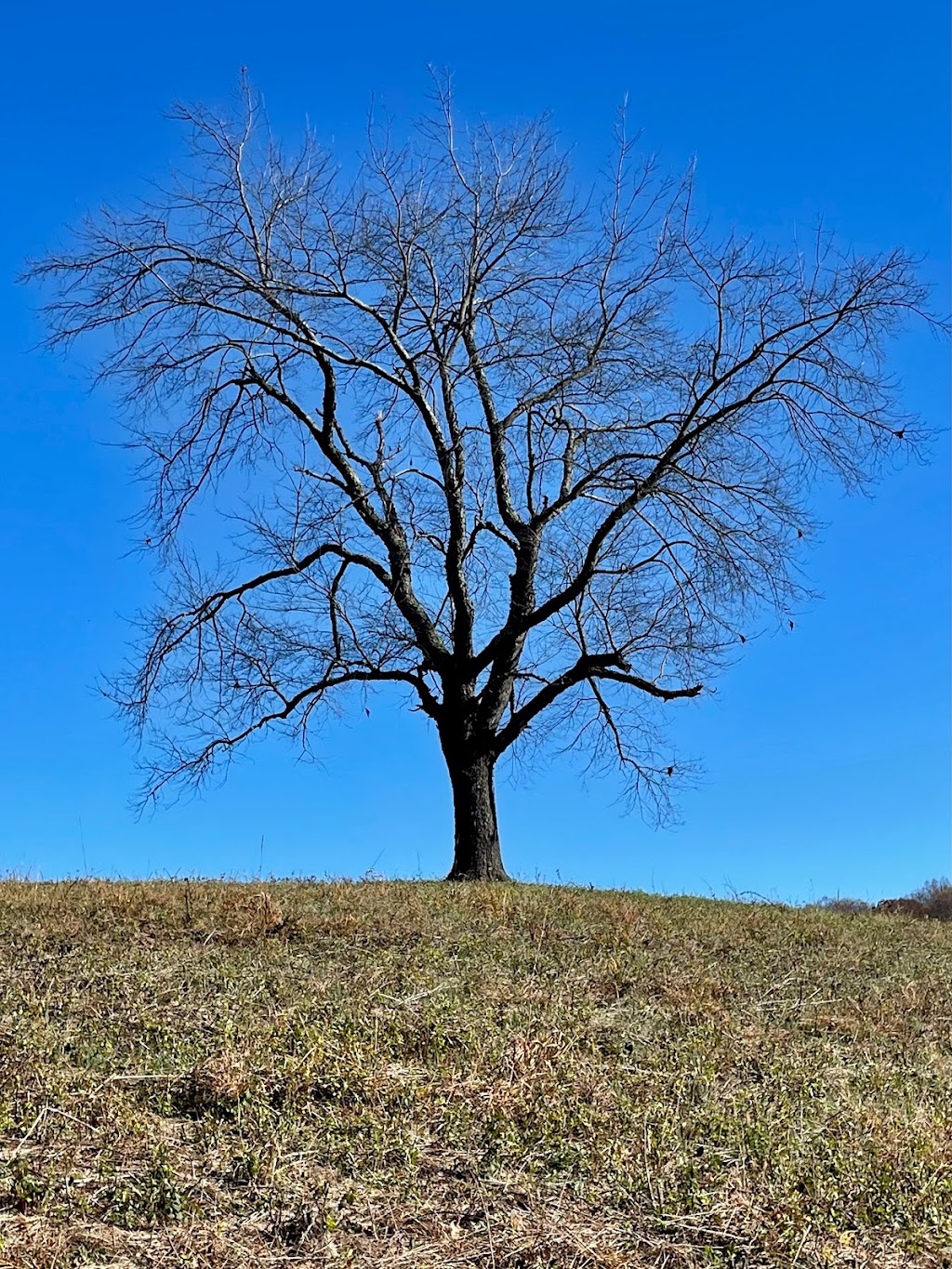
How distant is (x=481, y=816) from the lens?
1398 cm

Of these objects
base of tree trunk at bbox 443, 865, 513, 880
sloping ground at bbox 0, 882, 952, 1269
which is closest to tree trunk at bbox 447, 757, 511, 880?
base of tree trunk at bbox 443, 865, 513, 880

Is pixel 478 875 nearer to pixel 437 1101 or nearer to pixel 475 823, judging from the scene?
pixel 475 823

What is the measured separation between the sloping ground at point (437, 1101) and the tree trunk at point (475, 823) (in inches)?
185

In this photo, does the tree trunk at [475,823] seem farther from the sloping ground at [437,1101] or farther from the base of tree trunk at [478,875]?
the sloping ground at [437,1101]

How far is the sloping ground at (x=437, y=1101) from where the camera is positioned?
468cm

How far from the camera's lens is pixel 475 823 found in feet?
45.7

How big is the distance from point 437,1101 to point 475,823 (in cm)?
833

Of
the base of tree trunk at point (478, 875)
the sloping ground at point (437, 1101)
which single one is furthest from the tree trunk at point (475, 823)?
the sloping ground at point (437, 1101)

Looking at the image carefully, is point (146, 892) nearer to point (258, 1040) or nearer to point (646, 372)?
point (258, 1040)

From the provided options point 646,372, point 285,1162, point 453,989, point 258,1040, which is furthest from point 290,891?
point 646,372

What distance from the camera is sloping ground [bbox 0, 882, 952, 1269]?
15.4 feet

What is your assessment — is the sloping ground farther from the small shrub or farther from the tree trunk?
the small shrub

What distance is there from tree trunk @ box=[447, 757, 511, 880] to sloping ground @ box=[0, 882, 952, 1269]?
4.71m

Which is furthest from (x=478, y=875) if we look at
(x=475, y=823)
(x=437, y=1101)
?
(x=437, y=1101)
